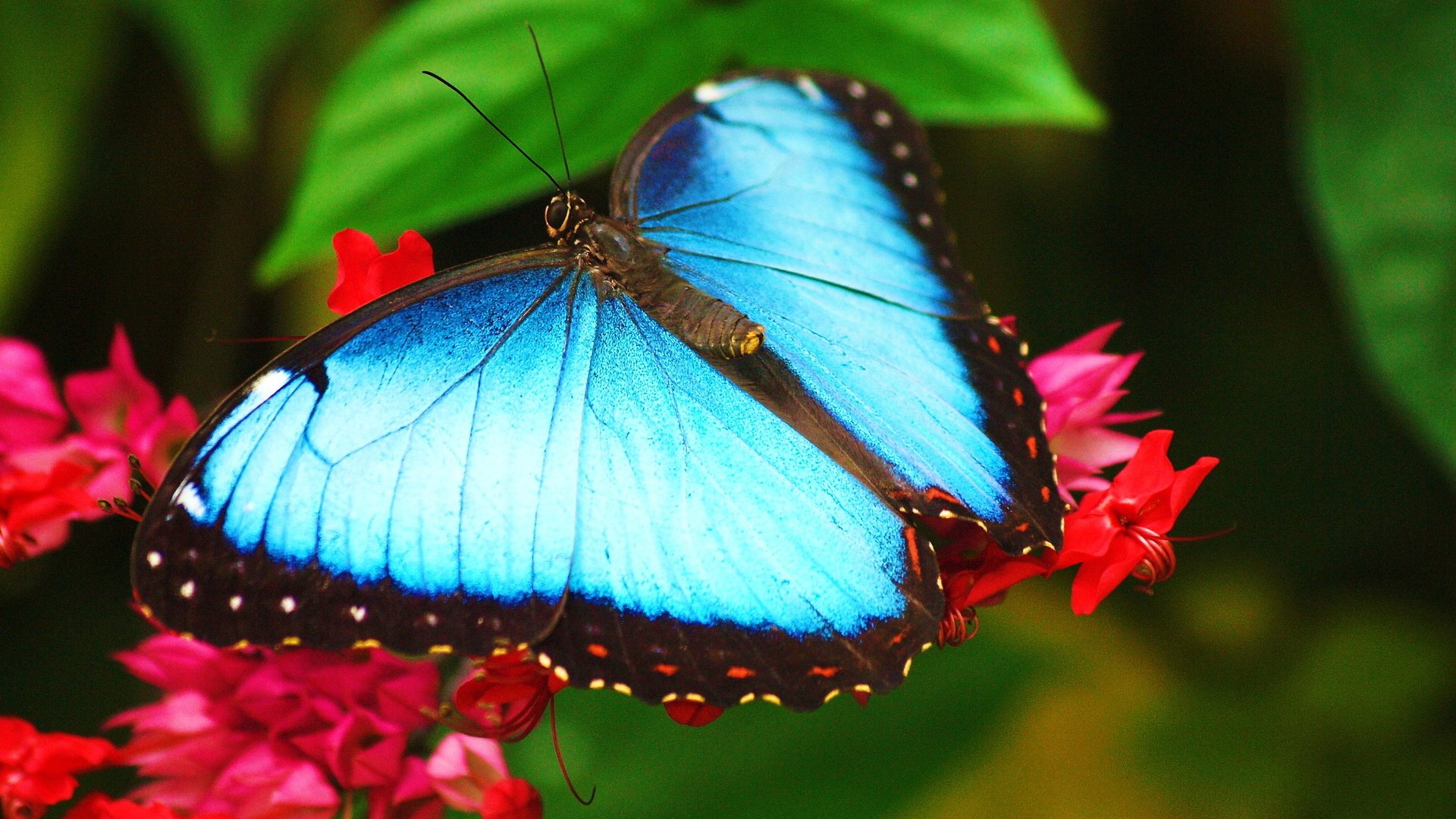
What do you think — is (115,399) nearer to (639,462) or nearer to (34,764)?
(34,764)

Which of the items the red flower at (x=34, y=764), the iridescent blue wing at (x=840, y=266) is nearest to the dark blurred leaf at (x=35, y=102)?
the red flower at (x=34, y=764)

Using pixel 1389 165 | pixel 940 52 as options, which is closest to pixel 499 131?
pixel 940 52

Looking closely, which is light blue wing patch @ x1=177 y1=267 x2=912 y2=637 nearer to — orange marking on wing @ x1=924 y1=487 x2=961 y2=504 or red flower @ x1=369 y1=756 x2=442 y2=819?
orange marking on wing @ x1=924 y1=487 x2=961 y2=504

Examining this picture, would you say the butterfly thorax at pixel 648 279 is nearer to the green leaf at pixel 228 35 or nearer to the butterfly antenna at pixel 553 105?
the butterfly antenna at pixel 553 105

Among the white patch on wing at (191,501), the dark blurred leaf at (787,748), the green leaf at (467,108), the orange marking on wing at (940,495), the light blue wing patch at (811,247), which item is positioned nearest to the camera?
the white patch on wing at (191,501)

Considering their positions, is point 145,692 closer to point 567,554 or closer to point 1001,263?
point 567,554

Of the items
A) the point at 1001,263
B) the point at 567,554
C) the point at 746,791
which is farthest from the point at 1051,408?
the point at 1001,263
